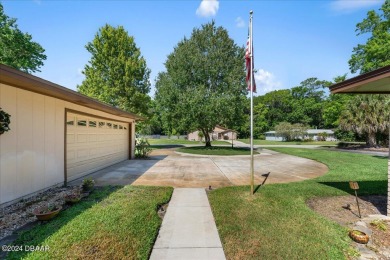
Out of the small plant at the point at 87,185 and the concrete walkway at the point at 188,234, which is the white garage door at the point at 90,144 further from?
the concrete walkway at the point at 188,234

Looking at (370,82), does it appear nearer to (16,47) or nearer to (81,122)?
(81,122)

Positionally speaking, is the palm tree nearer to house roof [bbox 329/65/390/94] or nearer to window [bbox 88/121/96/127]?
house roof [bbox 329/65/390/94]

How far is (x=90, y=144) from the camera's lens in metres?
9.41

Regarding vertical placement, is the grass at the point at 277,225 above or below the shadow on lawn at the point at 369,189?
above

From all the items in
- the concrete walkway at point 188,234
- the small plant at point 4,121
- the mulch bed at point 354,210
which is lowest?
the mulch bed at point 354,210

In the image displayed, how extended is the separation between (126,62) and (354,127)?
82.4ft

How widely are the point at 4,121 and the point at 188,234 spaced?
471cm

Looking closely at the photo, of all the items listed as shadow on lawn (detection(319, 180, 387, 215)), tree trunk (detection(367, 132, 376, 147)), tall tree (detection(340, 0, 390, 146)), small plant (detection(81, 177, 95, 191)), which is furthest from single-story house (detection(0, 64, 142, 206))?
tree trunk (detection(367, 132, 376, 147))

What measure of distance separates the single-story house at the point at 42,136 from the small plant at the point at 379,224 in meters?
7.67

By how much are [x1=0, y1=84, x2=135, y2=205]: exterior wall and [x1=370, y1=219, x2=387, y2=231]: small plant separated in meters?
8.06

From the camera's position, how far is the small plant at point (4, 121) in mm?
4797

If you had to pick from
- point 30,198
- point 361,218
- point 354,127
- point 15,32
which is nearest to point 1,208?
point 30,198

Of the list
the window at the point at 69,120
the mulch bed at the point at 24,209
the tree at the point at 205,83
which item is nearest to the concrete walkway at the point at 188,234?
the mulch bed at the point at 24,209

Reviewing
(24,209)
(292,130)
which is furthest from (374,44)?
(292,130)
